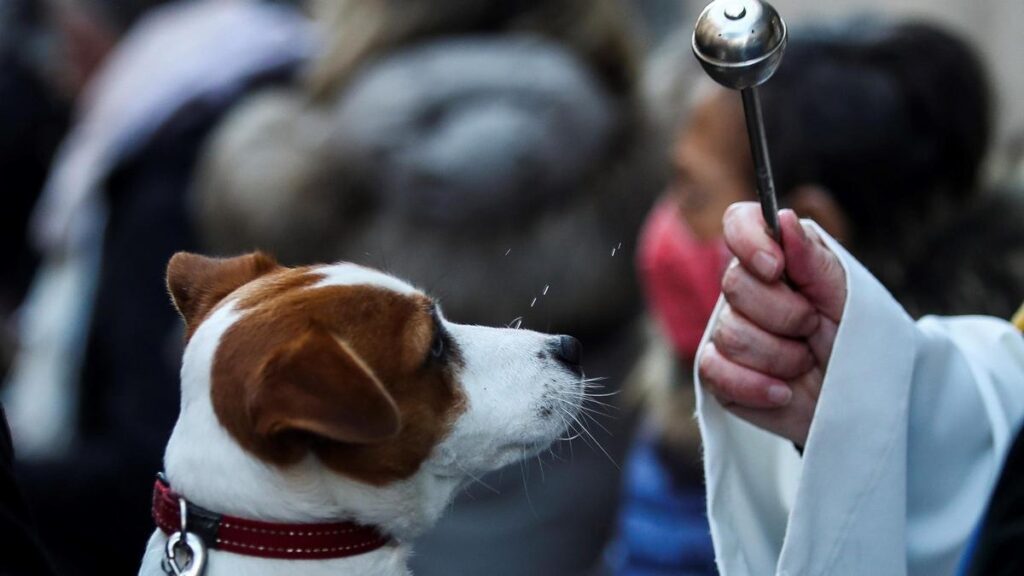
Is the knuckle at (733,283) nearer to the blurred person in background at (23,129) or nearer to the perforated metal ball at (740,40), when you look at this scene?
the perforated metal ball at (740,40)

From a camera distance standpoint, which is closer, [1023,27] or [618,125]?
[618,125]

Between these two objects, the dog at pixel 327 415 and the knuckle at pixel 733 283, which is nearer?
the dog at pixel 327 415

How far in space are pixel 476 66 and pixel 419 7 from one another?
317mm

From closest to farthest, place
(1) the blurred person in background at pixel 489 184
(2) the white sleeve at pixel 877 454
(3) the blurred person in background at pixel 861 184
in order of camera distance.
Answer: (2) the white sleeve at pixel 877 454 → (3) the blurred person in background at pixel 861 184 → (1) the blurred person in background at pixel 489 184

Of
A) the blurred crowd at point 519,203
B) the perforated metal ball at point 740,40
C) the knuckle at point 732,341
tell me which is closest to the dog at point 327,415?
the knuckle at point 732,341

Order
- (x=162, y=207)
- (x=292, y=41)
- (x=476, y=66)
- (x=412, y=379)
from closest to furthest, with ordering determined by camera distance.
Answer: (x=412, y=379), (x=476, y=66), (x=162, y=207), (x=292, y=41)

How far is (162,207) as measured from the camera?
3.38 metres

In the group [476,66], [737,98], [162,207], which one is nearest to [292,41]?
[162,207]

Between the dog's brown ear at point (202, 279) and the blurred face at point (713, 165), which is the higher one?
the blurred face at point (713, 165)

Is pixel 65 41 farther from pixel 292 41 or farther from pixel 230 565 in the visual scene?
pixel 230 565

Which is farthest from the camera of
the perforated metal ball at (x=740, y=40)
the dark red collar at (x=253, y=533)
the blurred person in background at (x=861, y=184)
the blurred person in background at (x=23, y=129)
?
the blurred person in background at (x=23, y=129)

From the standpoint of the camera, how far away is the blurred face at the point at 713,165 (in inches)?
97.6

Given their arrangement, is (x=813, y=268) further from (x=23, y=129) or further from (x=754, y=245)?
(x=23, y=129)

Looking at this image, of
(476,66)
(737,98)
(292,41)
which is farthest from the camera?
(292,41)
